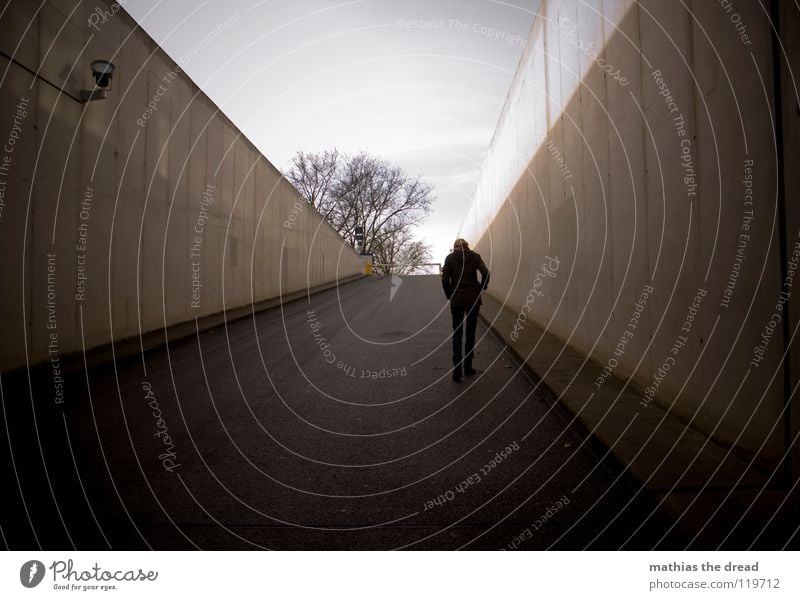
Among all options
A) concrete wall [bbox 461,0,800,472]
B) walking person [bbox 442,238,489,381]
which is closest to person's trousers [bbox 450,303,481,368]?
walking person [bbox 442,238,489,381]

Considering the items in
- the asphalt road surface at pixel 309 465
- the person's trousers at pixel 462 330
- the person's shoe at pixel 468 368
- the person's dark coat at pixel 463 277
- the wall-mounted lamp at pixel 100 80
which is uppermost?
the wall-mounted lamp at pixel 100 80

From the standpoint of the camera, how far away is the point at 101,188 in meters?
7.29

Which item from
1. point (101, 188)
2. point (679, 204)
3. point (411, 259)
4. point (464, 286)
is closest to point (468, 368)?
point (464, 286)

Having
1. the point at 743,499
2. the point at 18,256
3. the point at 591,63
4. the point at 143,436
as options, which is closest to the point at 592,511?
the point at 743,499

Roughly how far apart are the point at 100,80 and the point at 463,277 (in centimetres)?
597

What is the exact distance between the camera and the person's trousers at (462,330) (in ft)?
20.2

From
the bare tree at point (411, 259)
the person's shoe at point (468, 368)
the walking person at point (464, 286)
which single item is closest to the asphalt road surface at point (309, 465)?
the person's shoe at point (468, 368)

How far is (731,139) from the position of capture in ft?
10.4

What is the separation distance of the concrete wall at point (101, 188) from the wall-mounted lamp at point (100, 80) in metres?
0.14

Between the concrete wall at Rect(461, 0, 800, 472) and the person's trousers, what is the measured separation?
1.62 metres

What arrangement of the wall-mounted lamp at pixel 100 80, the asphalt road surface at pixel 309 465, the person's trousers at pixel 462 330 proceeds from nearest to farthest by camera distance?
the asphalt road surface at pixel 309 465 < the person's trousers at pixel 462 330 < the wall-mounted lamp at pixel 100 80

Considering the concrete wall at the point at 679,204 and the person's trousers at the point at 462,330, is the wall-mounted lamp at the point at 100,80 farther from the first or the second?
the concrete wall at the point at 679,204

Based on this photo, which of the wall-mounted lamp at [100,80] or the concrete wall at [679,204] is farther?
the wall-mounted lamp at [100,80]

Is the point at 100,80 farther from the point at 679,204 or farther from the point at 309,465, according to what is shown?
the point at 679,204
